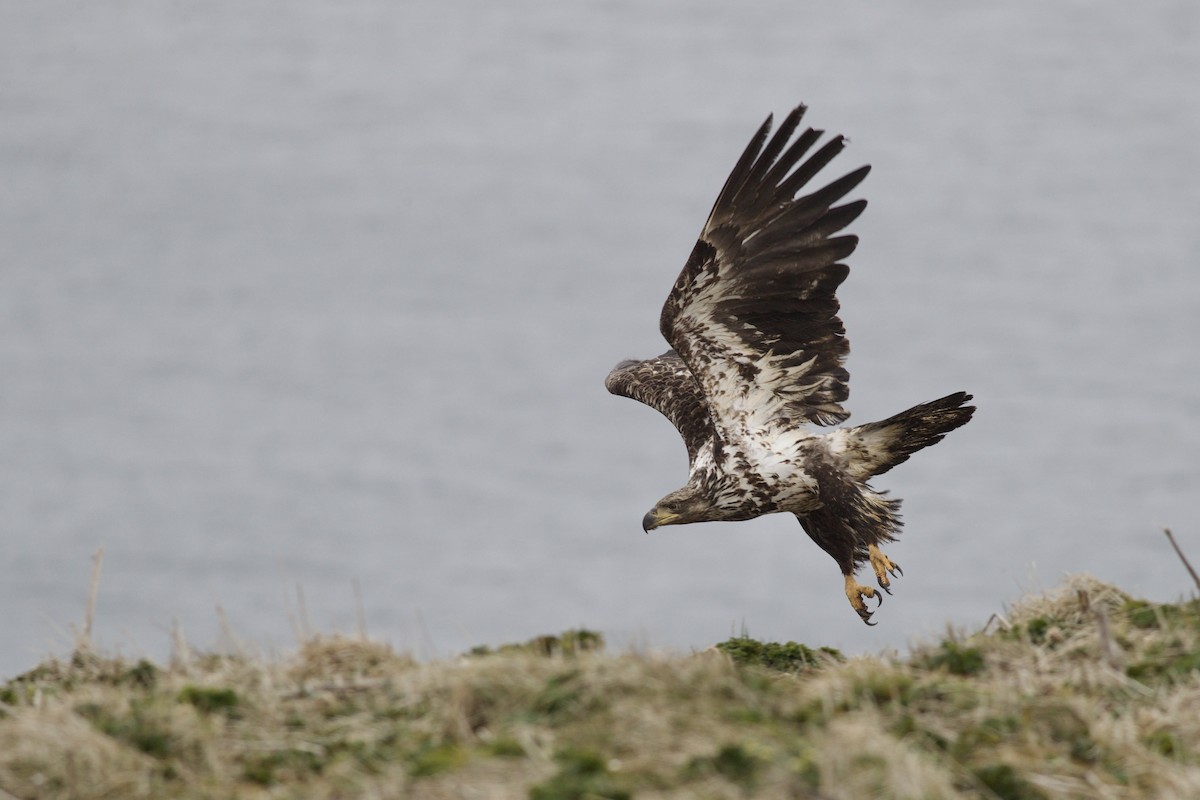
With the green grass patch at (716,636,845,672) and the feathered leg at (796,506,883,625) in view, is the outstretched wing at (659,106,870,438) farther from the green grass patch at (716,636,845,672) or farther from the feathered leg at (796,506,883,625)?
the green grass patch at (716,636,845,672)

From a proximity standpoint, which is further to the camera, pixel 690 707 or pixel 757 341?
pixel 757 341

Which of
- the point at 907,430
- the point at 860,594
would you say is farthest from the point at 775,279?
the point at 860,594

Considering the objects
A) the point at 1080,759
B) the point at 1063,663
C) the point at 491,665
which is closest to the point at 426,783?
the point at 491,665

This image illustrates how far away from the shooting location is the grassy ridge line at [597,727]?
5289 mm

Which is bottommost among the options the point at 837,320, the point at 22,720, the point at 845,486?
the point at 22,720

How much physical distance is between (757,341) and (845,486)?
1.04 meters

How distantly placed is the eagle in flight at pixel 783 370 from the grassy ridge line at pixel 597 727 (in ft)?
12.1

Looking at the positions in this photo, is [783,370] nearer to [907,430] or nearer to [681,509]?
[907,430]

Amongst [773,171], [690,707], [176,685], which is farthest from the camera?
[773,171]

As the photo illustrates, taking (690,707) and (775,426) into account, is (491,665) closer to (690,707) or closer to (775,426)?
(690,707)

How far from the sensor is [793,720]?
5836 millimetres

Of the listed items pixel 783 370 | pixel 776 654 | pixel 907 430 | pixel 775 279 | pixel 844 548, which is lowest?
pixel 776 654

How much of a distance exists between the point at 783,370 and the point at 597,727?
535cm

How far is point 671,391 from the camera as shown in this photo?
12391mm
